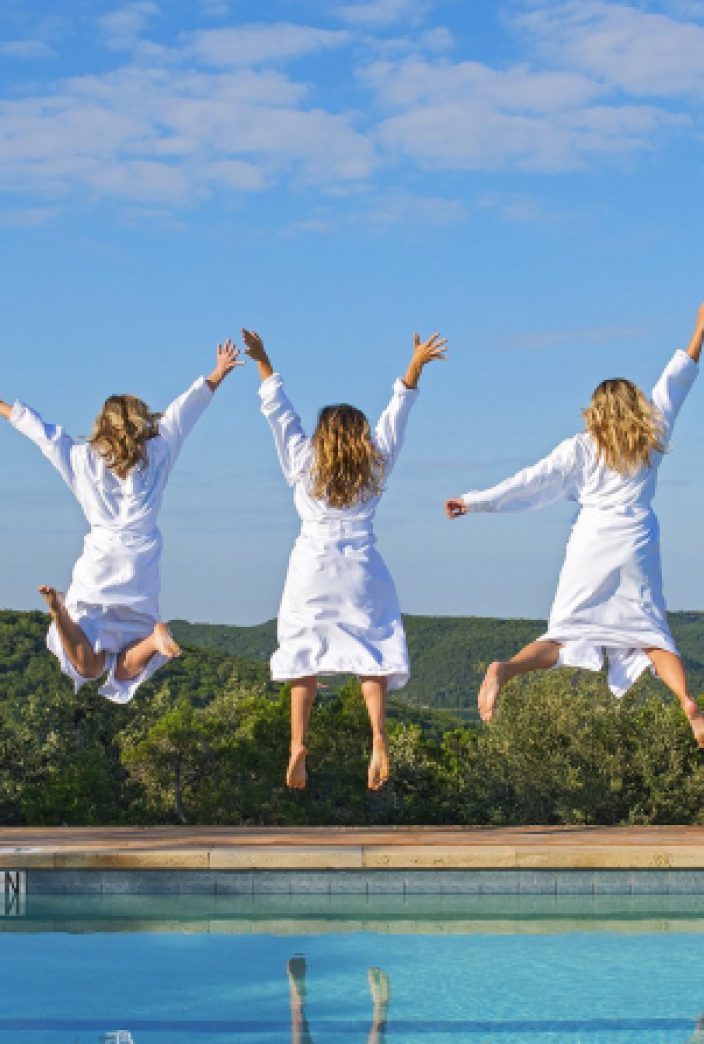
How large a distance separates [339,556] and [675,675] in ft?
6.44

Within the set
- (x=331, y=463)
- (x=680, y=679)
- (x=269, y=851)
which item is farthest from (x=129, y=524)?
(x=680, y=679)

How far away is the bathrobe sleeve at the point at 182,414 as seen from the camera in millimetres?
8227

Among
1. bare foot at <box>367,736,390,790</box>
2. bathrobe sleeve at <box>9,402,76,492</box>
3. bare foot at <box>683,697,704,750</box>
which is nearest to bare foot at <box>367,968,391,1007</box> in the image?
bare foot at <box>367,736,390,790</box>

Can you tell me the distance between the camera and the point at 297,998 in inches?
242

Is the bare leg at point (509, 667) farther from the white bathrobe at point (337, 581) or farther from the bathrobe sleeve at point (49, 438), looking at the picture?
the bathrobe sleeve at point (49, 438)

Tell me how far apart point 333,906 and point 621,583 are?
7.83 feet

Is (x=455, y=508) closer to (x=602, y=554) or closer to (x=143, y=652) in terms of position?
(x=602, y=554)

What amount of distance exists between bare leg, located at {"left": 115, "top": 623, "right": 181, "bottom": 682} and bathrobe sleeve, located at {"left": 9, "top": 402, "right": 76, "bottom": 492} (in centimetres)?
95

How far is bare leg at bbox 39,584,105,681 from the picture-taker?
774 centimetres

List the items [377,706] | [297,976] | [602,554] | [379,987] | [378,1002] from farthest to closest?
[602,554]
[377,706]
[297,976]
[379,987]
[378,1002]

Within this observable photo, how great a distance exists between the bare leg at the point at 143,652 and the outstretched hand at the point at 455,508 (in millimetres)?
1628

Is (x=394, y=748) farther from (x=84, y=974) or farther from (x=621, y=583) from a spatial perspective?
(x=84, y=974)

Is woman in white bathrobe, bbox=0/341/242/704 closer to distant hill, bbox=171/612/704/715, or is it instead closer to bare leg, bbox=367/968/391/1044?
bare leg, bbox=367/968/391/1044

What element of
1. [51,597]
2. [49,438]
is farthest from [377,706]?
[49,438]
